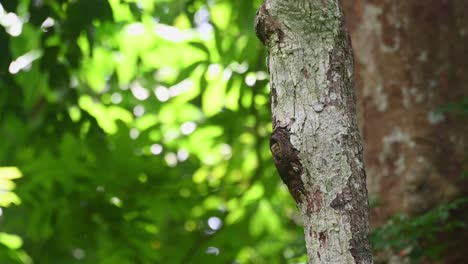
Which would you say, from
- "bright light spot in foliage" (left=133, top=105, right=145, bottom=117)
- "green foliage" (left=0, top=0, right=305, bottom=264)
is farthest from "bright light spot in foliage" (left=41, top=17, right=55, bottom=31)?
"bright light spot in foliage" (left=133, top=105, right=145, bottom=117)

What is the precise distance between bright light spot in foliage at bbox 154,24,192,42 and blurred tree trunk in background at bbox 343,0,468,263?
65.6 inches

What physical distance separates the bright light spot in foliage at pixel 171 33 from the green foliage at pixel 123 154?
0.37m

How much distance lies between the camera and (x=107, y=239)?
391cm

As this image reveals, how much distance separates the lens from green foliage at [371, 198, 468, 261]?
2.83m

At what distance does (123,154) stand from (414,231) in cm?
163

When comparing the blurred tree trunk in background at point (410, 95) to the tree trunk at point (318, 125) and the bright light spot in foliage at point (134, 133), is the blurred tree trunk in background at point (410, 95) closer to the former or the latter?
the bright light spot in foliage at point (134, 133)

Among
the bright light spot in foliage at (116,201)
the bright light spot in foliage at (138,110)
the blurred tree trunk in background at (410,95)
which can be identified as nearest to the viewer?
the blurred tree trunk in background at (410,95)

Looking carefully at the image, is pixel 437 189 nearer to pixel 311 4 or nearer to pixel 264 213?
pixel 264 213

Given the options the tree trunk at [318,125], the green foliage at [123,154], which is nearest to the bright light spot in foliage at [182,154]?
the green foliage at [123,154]

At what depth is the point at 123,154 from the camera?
158 inches

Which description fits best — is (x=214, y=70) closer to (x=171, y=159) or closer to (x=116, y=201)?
(x=171, y=159)

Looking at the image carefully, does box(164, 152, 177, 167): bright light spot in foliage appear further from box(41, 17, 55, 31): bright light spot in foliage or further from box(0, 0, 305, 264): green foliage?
box(41, 17, 55, 31): bright light spot in foliage

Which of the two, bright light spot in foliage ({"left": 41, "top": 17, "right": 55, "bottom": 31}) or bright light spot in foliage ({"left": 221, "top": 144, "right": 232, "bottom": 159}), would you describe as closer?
bright light spot in foliage ({"left": 41, "top": 17, "right": 55, "bottom": 31})

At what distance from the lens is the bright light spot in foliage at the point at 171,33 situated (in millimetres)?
5137
